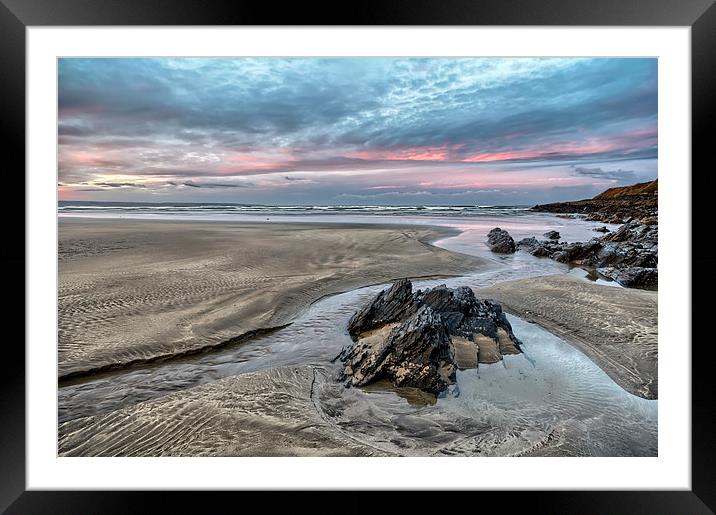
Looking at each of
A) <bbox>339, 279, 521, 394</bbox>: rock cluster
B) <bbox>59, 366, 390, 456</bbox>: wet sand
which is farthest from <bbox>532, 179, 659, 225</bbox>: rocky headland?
<bbox>59, 366, 390, 456</bbox>: wet sand

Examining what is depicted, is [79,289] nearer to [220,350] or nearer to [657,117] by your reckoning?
[220,350]

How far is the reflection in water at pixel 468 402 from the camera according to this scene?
2.68 meters

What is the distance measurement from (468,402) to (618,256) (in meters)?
7.96

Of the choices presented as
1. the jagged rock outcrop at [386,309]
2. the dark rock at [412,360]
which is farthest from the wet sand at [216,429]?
the jagged rock outcrop at [386,309]

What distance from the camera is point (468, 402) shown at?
3086 millimetres

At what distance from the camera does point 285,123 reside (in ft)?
69.3

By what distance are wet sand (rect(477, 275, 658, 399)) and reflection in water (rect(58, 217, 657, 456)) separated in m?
0.26

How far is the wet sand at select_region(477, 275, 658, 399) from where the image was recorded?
3.81 meters
